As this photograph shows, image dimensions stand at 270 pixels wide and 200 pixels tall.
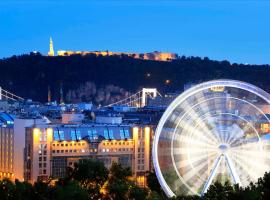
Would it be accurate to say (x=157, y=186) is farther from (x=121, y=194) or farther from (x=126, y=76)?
(x=126, y=76)

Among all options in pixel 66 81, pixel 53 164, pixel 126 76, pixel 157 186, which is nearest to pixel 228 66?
pixel 126 76

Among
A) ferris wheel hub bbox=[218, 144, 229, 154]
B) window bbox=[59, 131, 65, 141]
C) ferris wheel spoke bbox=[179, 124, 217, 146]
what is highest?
window bbox=[59, 131, 65, 141]

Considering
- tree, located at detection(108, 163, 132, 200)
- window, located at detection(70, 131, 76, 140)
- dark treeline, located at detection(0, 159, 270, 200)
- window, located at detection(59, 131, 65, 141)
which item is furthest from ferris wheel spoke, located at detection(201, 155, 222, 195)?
window, located at detection(70, 131, 76, 140)

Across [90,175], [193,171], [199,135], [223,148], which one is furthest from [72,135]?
[223,148]

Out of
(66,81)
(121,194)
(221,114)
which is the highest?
(66,81)

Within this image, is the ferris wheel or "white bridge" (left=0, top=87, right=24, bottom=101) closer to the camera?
the ferris wheel

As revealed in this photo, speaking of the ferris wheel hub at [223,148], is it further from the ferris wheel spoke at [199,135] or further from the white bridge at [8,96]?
the white bridge at [8,96]

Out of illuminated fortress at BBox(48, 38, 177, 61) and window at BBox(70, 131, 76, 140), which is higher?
illuminated fortress at BBox(48, 38, 177, 61)

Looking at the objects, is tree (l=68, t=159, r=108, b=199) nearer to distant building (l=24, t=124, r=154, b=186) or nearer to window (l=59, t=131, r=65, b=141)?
distant building (l=24, t=124, r=154, b=186)
